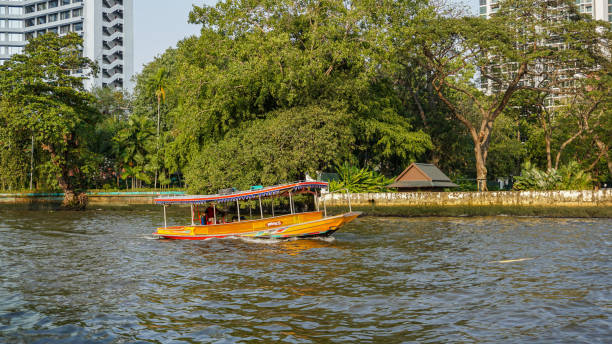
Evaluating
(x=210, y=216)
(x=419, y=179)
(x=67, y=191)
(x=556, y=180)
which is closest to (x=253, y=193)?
(x=210, y=216)

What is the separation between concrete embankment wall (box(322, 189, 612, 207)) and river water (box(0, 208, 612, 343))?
1016 centimetres

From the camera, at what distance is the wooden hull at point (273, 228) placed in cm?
1970

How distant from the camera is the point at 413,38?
37594 mm

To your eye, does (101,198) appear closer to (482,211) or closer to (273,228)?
(273,228)

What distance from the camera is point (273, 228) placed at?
20516mm

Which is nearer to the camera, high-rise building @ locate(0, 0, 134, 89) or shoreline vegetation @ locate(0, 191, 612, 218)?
shoreline vegetation @ locate(0, 191, 612, 218)

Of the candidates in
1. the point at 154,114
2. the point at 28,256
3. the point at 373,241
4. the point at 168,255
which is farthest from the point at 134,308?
the point at 154,114

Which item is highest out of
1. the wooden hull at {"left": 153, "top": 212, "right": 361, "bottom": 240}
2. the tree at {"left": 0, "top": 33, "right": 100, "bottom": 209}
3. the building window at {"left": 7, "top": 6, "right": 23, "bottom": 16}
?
the building window at {"left": 7, "top": 6, "right": 23, "bottom": 16}

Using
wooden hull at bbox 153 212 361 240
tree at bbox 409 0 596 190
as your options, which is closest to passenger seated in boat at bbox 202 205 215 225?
wooden hull at bbox 153 212 361 240

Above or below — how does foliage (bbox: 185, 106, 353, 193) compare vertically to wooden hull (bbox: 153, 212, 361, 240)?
above

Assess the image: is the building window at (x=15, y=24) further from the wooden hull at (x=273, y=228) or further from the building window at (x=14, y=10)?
the wooden hull at (x=273, y=228)

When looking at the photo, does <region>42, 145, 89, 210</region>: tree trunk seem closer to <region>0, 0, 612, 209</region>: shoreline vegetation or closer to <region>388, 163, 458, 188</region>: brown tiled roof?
<region>0, 0, 612, 209</region>: shoreline vegetation

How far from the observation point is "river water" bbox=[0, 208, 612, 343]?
837 cm

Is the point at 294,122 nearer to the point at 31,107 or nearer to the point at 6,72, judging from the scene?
the point at 31,107
